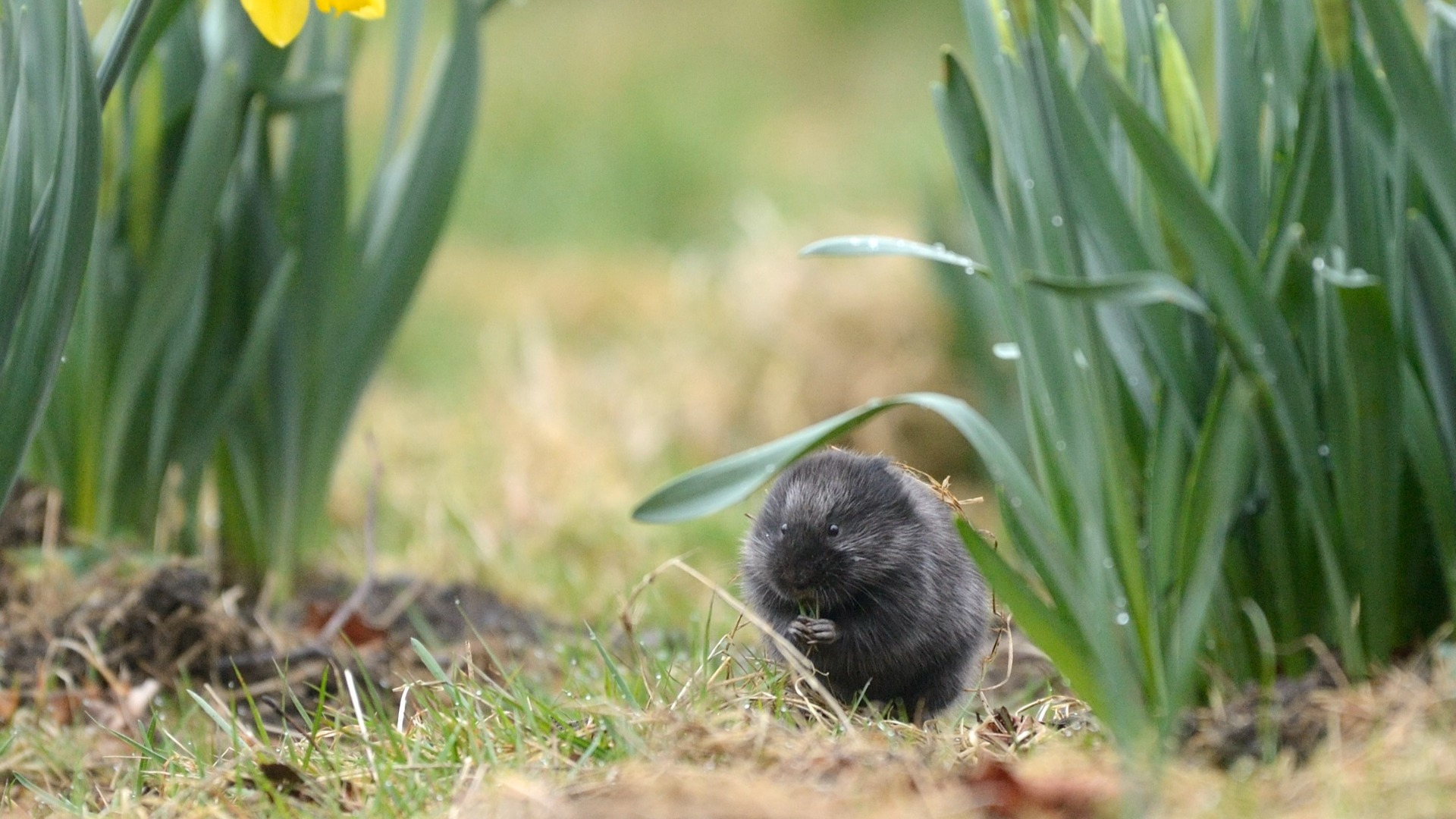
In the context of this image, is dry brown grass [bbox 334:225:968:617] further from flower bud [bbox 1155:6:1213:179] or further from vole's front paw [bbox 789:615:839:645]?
flower bud [bbox 1155:6:1213:179]

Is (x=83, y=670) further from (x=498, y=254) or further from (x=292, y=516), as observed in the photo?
(x=498, y=254)

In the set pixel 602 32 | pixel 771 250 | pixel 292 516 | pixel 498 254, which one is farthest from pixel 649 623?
pixel 602 32

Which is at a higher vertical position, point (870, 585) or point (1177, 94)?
point (1177, 94)

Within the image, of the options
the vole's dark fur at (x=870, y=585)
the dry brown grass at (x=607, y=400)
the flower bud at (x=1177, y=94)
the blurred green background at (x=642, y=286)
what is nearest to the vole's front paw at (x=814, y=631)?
the vole's dark fur at (x=870, y=585)

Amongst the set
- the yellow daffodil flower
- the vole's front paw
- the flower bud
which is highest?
the yellow daffodil flower

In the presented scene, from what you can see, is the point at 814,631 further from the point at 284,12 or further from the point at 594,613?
the point at 594,613

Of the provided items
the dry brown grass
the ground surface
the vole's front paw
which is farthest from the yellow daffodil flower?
the dry brown grass

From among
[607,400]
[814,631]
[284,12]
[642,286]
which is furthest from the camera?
[642,286]

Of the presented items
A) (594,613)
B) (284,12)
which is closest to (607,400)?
(594,613)
